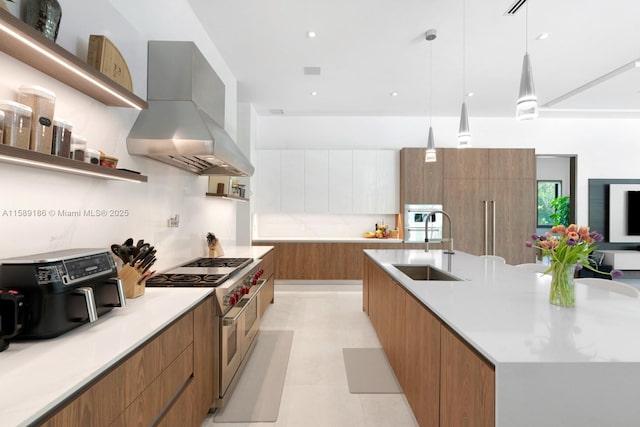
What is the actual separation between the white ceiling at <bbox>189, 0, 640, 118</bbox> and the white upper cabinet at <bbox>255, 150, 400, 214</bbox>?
0.92m

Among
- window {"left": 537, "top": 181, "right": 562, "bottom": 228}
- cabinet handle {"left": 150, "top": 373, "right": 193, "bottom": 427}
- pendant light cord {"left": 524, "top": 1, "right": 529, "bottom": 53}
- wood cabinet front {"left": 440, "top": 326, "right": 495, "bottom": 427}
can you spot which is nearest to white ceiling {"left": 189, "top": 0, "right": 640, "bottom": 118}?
pendant light cord {"left": 524, "top": 1, "right": 529, "bottom": 53}

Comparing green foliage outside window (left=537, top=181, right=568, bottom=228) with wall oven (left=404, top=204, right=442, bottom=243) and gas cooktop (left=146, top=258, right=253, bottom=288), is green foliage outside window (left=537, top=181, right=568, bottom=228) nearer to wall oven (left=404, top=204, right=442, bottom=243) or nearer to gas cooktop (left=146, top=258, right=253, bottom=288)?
wall oven (left=404, top=204, right=442, bottom=243)

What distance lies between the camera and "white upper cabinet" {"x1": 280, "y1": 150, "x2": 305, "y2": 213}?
20.0ft

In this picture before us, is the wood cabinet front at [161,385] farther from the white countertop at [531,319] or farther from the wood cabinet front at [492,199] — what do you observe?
the wood cabinet front at [492,199]

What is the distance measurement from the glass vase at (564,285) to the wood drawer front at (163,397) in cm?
183

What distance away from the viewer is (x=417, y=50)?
387cm

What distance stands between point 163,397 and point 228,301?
76 centimetres

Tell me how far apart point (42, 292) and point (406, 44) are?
3.92 metres

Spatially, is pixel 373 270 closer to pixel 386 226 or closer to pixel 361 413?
pixel 361 413

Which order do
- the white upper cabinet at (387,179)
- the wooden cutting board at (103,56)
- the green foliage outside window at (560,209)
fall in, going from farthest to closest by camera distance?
1. the green foliage outside window at (560,209)
2. the white upper cabinet at (387,179)
3. the wooden cutting board at (103,56)

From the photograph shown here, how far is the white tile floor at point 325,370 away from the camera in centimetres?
211

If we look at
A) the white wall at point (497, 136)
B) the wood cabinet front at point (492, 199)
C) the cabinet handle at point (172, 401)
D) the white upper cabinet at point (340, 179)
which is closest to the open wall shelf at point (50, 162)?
the cabinet handle at point (172, 401)

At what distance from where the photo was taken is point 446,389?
1.40 meters

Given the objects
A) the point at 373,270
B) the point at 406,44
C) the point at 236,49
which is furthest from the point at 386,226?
the point at 236,49
